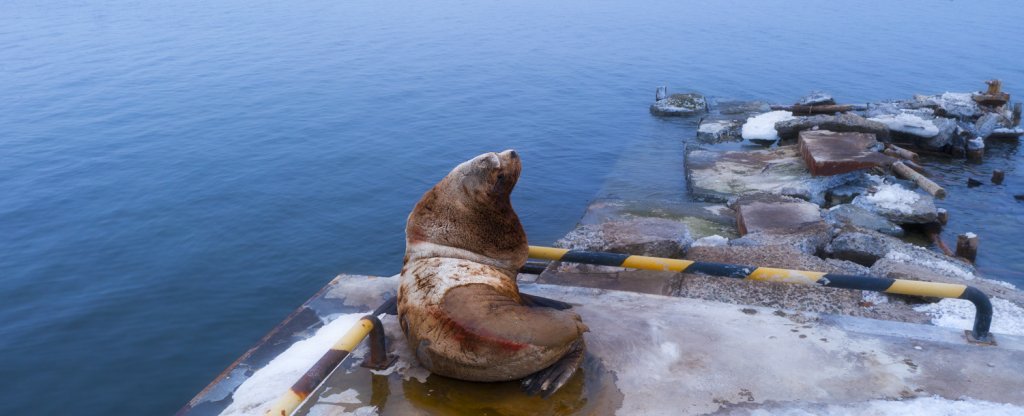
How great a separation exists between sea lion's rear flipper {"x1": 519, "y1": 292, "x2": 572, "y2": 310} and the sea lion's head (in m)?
0.23

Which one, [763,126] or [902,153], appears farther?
[763,126]

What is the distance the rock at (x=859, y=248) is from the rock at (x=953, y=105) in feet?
35.0

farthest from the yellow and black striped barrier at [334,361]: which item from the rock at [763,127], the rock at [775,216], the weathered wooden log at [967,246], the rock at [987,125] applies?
the rock at [987,125]

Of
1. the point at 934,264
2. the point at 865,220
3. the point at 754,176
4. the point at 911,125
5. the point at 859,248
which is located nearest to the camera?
the point at 934,264

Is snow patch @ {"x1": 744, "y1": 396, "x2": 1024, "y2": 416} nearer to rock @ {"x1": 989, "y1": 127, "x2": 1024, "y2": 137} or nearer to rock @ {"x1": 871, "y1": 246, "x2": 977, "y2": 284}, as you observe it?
rock @ {"x1": 871, "y1": 246, "x2": 977, "y2": 284}

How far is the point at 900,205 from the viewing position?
10047mm

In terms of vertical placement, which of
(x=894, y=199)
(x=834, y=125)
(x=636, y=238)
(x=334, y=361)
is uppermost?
(x=334, y=361)

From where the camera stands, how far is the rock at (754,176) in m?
11.1

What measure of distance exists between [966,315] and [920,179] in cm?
710

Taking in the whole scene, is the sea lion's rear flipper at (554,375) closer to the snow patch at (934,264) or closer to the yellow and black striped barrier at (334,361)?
the yellow and black striped barrier at (334,361)

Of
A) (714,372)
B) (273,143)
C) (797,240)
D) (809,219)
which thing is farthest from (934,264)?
(273,143)

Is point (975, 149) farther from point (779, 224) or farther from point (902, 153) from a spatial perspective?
point (779, 224)

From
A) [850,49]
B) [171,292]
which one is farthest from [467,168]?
[850,49]

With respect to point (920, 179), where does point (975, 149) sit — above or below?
below
